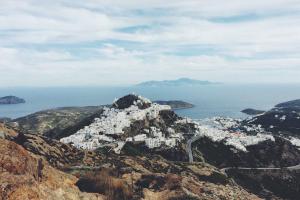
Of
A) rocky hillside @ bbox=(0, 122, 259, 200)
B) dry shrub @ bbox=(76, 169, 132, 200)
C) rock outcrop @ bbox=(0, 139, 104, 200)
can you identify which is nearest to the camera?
rock outcrop @ bbox=(0, 139, 104, 200)

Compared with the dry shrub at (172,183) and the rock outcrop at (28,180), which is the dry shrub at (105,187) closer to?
the rock outcrop at (28,180)

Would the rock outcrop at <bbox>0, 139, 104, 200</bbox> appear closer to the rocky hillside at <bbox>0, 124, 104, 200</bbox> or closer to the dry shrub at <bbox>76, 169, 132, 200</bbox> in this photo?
the rocky hillside at <bbox>0, 124, 104, 200</bbox>

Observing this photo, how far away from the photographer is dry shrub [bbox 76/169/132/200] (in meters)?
57.2

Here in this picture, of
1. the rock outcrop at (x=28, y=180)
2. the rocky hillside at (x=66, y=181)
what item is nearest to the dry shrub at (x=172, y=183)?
the rocky hillside at (x=66, y=181)

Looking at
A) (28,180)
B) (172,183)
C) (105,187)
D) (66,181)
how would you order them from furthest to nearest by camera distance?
(172,183), (105,187), (66,181), (28,180)

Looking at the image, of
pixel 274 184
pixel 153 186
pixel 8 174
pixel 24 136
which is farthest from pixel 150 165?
pixel 274 184

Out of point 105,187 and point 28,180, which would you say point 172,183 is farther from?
point 28,180

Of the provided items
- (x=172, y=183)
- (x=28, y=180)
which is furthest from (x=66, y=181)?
(x=172, y=183)

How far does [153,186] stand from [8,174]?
28777 millimetres

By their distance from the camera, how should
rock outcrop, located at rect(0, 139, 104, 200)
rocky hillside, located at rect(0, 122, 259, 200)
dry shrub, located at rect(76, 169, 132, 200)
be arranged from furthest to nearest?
dry shrub, located at rect(76, 169, 132, 200), rocky hillside, located at rect(0, 122, 259, 200), rock outcrop, located at rect(0, 139, 104, 200)

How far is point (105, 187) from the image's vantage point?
190ft

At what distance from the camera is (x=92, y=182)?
5812 cm

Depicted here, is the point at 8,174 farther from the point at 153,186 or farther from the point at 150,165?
the point at 150,165

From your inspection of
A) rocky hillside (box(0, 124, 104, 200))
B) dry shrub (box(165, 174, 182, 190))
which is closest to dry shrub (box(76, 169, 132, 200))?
rocky hillside (box(0, 124, 104, 200))
